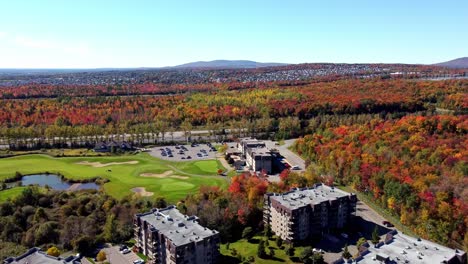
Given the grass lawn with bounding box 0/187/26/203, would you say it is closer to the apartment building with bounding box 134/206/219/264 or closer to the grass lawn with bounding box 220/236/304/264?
the apartment building with bounding box 134/206/219/264

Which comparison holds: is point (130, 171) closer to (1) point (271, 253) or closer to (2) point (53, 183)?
(2) point (53, 183)

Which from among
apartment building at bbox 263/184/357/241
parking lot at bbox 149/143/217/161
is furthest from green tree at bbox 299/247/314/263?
parking lot at bbox 149/143/217/161

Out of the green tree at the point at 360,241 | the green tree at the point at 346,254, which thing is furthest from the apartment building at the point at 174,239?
→ the green tree at the point at 360,241

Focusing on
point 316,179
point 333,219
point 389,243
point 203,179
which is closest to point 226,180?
point 203,179

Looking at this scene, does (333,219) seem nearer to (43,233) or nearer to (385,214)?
(385,214)

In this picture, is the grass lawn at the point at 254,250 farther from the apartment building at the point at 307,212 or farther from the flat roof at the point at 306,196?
the flat roof at the point at 306,196

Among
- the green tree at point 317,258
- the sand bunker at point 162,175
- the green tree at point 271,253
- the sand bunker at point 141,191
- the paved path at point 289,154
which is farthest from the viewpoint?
the paved path at point 289,154
